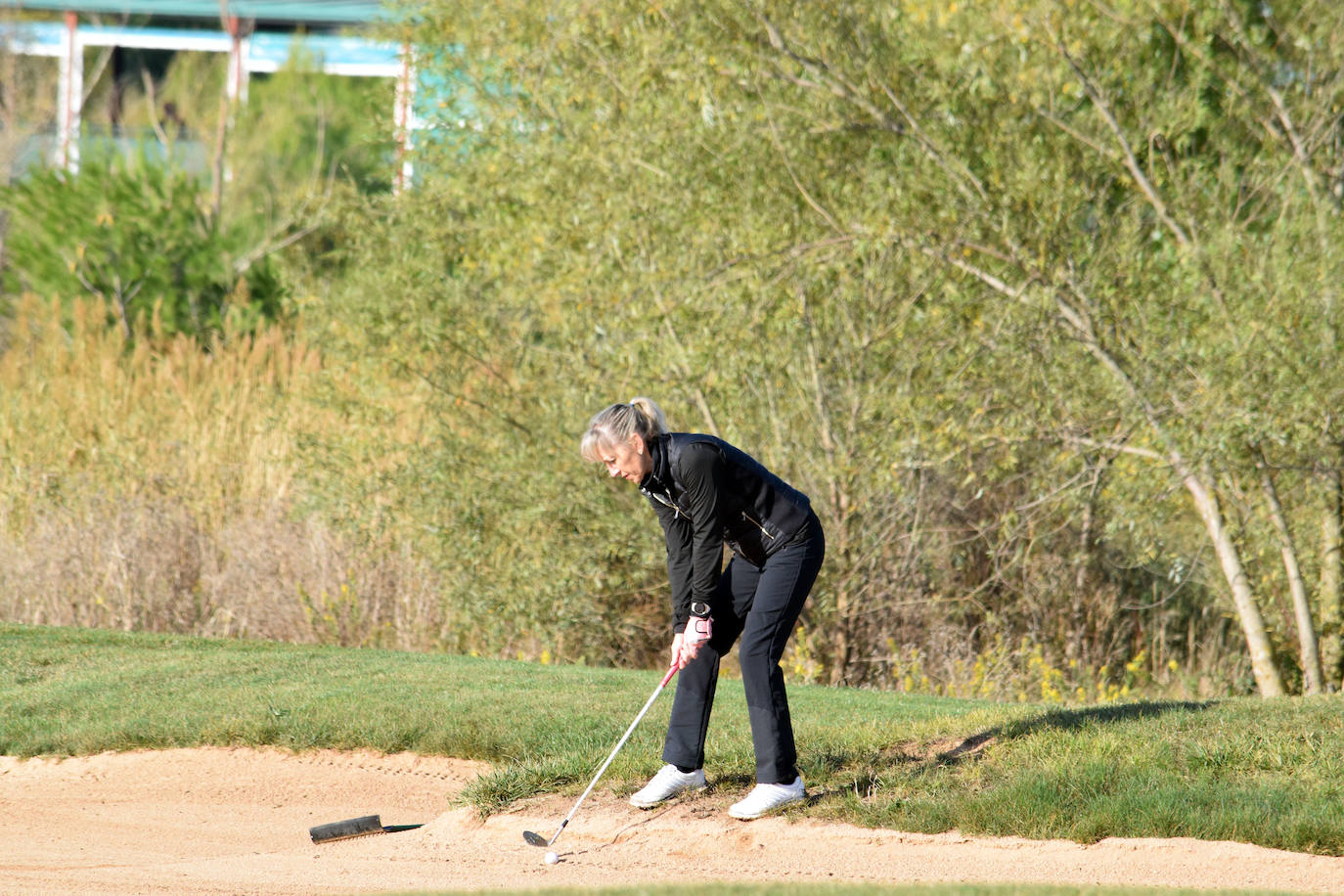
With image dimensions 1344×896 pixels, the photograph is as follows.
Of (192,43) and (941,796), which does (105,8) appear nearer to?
(192,43)

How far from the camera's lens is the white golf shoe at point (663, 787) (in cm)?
648

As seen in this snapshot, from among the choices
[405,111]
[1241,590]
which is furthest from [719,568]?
[405,111]

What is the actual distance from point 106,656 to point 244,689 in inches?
73.8

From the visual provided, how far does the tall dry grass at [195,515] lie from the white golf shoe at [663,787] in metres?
6.79

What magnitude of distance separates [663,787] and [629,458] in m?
1.69

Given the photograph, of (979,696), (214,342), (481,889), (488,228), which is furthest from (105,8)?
(481,889)

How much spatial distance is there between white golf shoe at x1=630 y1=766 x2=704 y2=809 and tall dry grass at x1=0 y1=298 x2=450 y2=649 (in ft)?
22.3

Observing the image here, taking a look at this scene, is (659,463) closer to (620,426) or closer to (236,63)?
(620,426)

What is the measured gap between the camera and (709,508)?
596 cm

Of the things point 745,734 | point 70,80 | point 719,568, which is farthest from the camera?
Answer: point 70,80

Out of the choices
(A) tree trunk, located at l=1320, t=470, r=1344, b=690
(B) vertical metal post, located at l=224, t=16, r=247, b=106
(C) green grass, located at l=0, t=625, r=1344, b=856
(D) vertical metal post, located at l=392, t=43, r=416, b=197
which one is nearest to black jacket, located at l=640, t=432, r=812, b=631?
(C) green grass, located at l=0, t=625, r=1344, b=856

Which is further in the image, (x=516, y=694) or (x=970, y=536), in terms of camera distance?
(x=970, y=536)

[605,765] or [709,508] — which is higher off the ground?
[709,508]

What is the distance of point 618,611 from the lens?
13086mm
